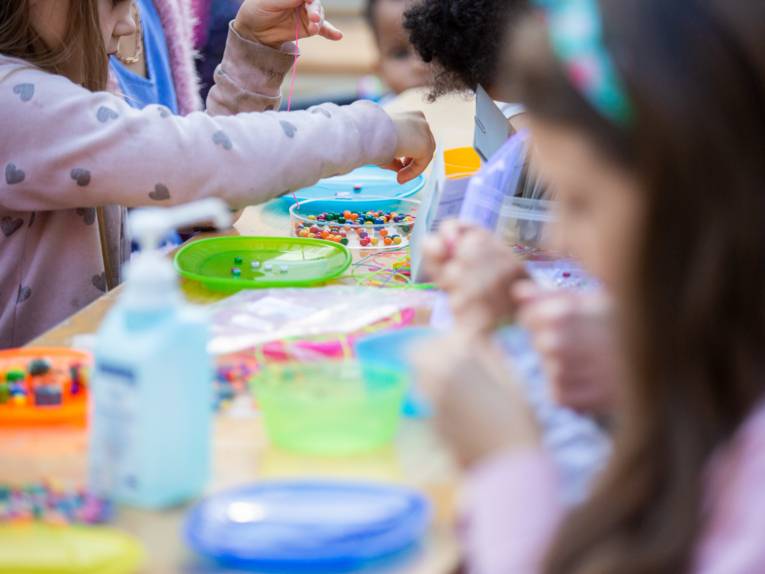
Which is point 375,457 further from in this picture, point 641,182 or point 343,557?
point 641,182

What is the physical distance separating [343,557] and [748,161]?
1.02ft

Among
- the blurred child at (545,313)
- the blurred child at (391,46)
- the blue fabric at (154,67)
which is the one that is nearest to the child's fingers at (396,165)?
the blurred child at (545,313)

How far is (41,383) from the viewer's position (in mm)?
892

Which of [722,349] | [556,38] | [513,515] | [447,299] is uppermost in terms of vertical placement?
[556,38]

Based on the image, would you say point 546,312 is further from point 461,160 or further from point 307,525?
point 461,160

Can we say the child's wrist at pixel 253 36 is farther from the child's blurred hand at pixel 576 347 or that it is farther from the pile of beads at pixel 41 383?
the child's blurred hand at pixel 576 347

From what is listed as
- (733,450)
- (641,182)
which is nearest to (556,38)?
(641,182)

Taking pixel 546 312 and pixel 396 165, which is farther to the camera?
pixel 396 165

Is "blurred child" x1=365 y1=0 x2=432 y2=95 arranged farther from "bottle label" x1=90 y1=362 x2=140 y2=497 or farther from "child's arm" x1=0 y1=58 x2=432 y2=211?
"bottle label" x1=90 y1=362 x2=140 y2=497

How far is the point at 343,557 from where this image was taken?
2.10 feet

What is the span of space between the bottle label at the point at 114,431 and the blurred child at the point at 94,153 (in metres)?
0.63

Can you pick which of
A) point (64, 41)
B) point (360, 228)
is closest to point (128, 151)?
point (64, 41)

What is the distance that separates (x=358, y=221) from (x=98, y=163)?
0.40 m

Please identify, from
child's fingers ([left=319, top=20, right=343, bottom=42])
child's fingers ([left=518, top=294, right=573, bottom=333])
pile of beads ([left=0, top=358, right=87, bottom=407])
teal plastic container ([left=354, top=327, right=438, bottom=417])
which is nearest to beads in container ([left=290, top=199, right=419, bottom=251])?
child's fingers ([left=319, top=20, right=343, bottom=42])
